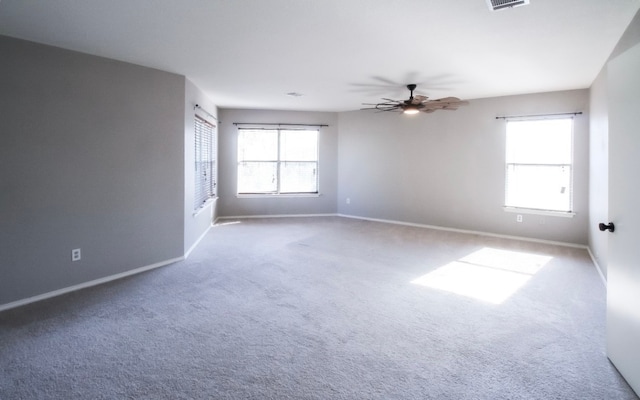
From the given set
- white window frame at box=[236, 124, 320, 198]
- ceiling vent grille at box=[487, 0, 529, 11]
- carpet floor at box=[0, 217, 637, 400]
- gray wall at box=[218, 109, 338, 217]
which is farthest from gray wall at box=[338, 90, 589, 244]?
ceiling vent grille at box=[487, 0, 529, 11]

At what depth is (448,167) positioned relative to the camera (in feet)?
21.3

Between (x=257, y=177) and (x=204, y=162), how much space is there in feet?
6.05

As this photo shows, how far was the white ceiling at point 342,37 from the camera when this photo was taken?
254 cm

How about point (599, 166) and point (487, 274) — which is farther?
point (599, 166)

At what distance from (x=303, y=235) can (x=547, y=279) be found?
11.8ft

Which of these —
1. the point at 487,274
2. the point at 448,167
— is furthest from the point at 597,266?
the point at 448,167

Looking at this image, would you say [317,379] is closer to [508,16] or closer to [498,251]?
[508,16]

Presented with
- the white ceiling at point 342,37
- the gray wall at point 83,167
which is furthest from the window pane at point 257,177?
the gray wall at point 83,167

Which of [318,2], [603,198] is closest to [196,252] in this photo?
[318,2]

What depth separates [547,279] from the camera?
3779 millimetres

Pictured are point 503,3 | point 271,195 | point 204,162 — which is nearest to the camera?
point 503,3

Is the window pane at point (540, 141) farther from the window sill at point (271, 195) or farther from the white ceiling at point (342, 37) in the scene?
the window sill at point (271, 195)

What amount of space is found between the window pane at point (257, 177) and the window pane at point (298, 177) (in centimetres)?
Answer: 20

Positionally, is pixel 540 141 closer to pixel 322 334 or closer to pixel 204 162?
pixel 322 334
